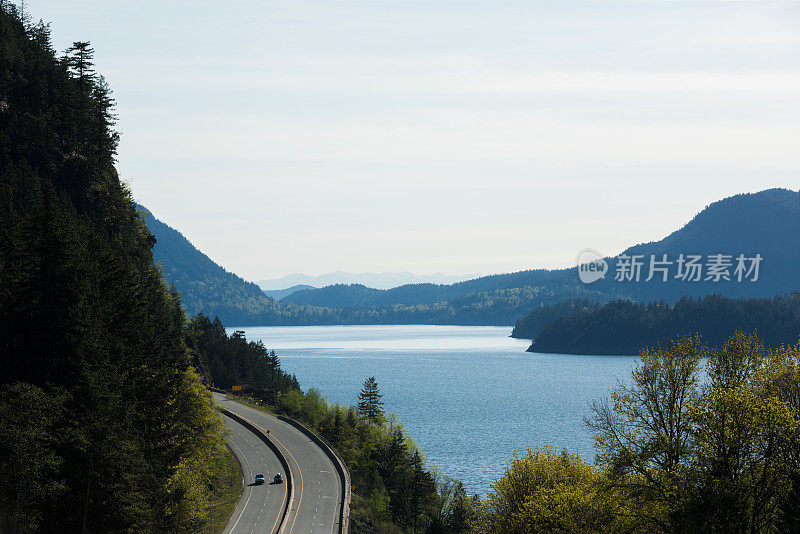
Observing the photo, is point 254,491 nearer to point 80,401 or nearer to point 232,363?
point 80,401

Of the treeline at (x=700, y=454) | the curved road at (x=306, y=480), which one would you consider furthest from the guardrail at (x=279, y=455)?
the treeline at (x=700, y=454)

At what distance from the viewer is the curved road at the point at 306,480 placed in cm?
6425

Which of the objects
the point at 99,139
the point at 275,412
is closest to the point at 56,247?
the point at 99,139

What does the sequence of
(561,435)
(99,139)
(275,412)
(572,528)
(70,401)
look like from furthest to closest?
(561,435) < (275,412) < (99,139) < (70,401) < (572,528)

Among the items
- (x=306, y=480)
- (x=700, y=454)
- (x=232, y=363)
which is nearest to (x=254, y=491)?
(x=306, y=480)

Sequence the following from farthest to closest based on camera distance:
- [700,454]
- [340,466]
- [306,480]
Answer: [340,466] → [306,480] → [700,454]

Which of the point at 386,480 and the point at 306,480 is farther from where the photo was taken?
the point at 386,480

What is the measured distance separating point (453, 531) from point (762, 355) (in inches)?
1952

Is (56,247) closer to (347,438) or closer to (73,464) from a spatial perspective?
(73,464)

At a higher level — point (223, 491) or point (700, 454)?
point (700, 454)

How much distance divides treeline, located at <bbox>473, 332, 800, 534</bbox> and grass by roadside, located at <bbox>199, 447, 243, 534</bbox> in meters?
35.1

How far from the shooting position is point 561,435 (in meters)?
134

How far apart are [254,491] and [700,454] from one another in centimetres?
5475

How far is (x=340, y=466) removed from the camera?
84.1m
